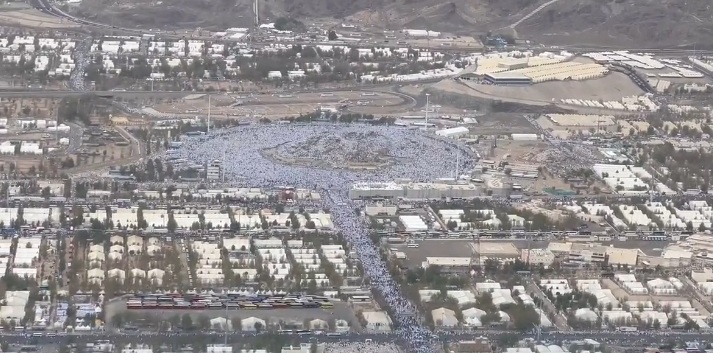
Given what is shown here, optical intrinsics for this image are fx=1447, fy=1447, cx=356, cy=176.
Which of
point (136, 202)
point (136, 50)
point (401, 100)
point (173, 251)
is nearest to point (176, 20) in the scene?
point (136, 50)

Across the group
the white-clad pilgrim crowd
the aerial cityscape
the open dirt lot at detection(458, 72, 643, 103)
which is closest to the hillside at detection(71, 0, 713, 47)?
the aerial cityscape

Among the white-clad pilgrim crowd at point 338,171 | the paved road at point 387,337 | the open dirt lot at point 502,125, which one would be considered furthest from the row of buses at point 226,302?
the open dirt lot at point 502,125

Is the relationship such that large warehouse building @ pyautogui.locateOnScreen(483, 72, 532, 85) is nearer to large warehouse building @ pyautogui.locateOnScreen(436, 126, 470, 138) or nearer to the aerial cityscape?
the aerial cityscape

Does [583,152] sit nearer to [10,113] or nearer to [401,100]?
[401,100]

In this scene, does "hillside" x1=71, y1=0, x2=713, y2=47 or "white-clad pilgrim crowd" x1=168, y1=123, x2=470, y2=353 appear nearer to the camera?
"white-clad pilgrim crowd" x1=168, y1=123, x2=470, y2=353

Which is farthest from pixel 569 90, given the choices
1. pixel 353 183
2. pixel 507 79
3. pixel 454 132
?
pixel 353 183

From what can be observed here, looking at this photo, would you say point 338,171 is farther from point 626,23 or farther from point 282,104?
point 626,23
